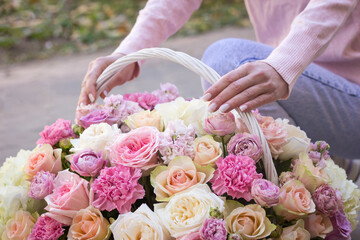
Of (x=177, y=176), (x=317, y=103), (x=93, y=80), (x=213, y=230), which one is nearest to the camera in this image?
(x=213, y=230)

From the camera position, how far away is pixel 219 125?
86 cm

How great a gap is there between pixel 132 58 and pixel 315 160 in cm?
49

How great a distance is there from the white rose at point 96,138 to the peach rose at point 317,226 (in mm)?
453

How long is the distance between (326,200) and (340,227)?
0.28 ft

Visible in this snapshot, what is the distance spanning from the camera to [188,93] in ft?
9.27

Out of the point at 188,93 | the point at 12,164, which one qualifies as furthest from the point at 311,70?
the point at 188,93

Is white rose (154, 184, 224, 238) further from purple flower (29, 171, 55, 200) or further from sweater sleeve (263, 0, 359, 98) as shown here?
sweater sleeve (263, 0, 359, 98)

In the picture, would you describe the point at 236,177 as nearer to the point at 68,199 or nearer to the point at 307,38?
the point at 68,199

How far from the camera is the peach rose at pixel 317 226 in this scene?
831 mm

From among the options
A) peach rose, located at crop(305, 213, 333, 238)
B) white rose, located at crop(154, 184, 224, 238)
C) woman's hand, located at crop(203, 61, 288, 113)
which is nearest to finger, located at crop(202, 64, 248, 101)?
woman's hand, located at crop(203, 61, 288, 113)

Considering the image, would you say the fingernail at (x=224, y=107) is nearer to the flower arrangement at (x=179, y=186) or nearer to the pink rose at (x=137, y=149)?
the flower arrangement at (x=179, y=186)

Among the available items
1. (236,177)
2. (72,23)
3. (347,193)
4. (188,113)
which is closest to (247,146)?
(236,177)

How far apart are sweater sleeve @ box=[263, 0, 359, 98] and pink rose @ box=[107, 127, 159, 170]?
330 mm

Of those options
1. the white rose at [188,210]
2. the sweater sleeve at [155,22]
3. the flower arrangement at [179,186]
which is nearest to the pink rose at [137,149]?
the flower arrangement at [179,186]
